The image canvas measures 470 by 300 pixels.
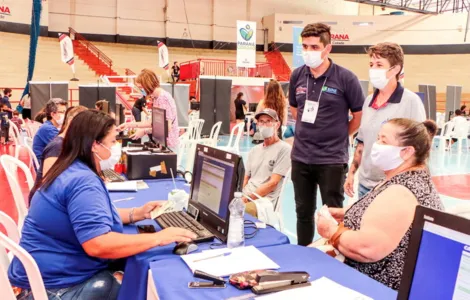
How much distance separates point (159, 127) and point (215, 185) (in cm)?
184

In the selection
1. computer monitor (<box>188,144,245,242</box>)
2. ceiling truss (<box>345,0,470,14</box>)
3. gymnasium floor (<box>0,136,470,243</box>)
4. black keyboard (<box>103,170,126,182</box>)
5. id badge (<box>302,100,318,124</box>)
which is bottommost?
gymnasium floor (<box>0,136,470,243</box>)

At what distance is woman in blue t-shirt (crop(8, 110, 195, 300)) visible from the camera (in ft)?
5.27

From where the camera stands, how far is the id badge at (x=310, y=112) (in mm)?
2914

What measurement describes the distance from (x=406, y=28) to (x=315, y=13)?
180 inches

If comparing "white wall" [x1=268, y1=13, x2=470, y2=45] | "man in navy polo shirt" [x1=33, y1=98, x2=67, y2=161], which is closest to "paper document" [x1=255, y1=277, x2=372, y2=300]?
"man in navy polo shirt" [x1=33, y1=98, x2=67, y2=161]

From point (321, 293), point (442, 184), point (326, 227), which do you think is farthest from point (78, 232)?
point (442, 184)

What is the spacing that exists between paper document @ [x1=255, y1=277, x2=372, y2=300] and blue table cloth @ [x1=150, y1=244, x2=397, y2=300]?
0.05m

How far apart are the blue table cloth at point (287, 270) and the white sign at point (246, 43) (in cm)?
1229

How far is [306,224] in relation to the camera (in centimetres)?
302

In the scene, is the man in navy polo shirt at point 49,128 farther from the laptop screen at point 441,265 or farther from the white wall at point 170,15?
the white wall at point 170,15

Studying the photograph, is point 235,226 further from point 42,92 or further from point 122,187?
point 42,92

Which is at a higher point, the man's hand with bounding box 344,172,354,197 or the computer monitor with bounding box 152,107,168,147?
the computer monitor with bounding box 152,107,168,147

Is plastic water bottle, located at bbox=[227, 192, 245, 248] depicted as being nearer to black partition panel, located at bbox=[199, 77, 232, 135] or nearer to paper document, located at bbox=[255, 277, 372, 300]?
paper document, located at bbox=[255, 277, 372, 300]

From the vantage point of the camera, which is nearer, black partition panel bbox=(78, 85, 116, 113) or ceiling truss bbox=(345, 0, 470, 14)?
black partition panel bbox=(78, 85, 116, 113)
